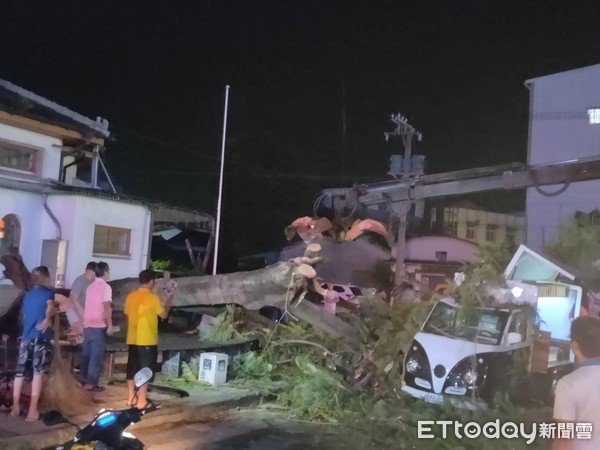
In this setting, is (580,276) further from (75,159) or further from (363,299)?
(75,159)

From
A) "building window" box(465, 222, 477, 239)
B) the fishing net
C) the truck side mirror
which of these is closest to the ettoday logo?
the truck side mirror

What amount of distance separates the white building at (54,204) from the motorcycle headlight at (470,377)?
9215 mm

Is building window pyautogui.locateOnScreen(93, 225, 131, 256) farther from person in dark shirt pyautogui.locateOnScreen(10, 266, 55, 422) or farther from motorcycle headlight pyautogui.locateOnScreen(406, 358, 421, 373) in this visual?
motorcycle headlight pyautogui.locateOnScreen(406, 358, 421, 373)

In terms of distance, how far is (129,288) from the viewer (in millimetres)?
11969

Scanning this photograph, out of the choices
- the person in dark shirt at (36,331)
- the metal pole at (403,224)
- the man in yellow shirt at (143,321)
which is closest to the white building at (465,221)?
the metal pole at (403,224)

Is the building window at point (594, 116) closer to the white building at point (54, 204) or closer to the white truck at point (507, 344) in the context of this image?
the white building at point (54, 204)

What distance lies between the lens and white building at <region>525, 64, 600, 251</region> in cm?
2461

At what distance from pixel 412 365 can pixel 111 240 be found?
30.0 feet

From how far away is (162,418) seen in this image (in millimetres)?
8570

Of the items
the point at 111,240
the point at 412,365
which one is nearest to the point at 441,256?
the point at 111,240

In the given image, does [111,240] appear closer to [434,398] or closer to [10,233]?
[10,233]

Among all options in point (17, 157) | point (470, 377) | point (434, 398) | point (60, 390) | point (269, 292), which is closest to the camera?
point (60, 390)

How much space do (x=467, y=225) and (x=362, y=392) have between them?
2757 centimetres

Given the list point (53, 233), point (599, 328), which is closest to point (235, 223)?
point (53, 233)
